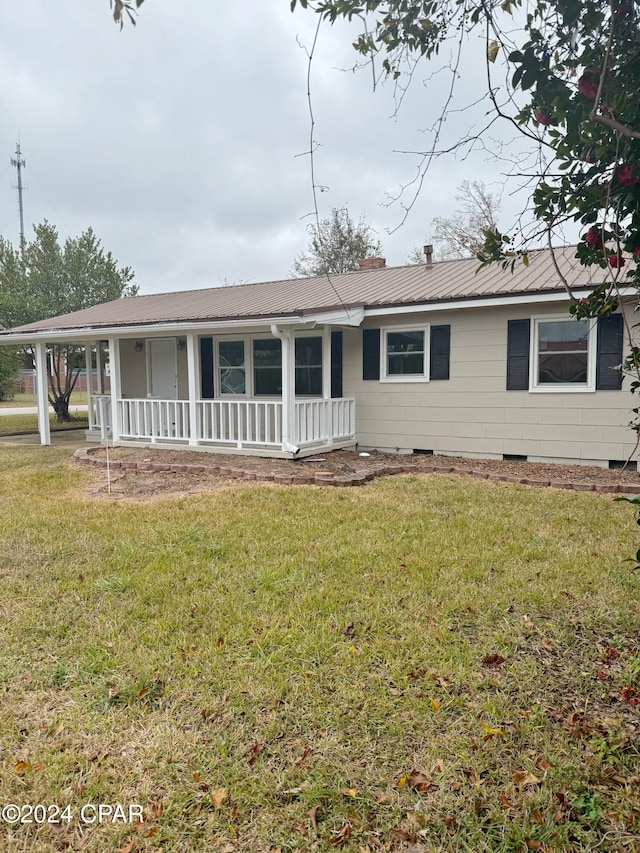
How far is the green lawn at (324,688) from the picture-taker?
2.02 meters

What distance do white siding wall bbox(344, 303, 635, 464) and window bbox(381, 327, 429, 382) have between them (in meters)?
0.16

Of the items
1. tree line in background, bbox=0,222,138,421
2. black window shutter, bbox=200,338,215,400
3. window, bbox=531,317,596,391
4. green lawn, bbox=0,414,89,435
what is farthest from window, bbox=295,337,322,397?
tree line in background, bbox=0,222,138,421

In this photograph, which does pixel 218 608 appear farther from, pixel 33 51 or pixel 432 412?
pixel 432 412

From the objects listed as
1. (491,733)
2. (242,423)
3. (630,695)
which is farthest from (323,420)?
(491,733)

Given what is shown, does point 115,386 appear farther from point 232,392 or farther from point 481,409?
point 481,409

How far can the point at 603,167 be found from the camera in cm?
221

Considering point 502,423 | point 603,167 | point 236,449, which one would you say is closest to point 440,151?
point 603,167

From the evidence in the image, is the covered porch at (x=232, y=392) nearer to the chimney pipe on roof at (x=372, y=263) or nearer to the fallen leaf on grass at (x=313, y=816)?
the chimney pipe on roof at (x=372, y=263)

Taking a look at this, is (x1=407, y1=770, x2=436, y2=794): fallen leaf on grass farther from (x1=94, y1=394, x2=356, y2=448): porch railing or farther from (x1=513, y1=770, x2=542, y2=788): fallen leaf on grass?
(x1=94, y1=394, x2=356, y2=448): porch railing

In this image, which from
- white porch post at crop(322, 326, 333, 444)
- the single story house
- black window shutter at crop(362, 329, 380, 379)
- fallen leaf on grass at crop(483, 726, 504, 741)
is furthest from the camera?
black window shutter at crop(362, 329, 380, 379)

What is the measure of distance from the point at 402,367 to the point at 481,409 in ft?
5.37

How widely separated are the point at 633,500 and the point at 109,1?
2.67 m

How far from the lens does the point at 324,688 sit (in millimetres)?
2764

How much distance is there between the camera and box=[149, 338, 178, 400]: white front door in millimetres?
12766
